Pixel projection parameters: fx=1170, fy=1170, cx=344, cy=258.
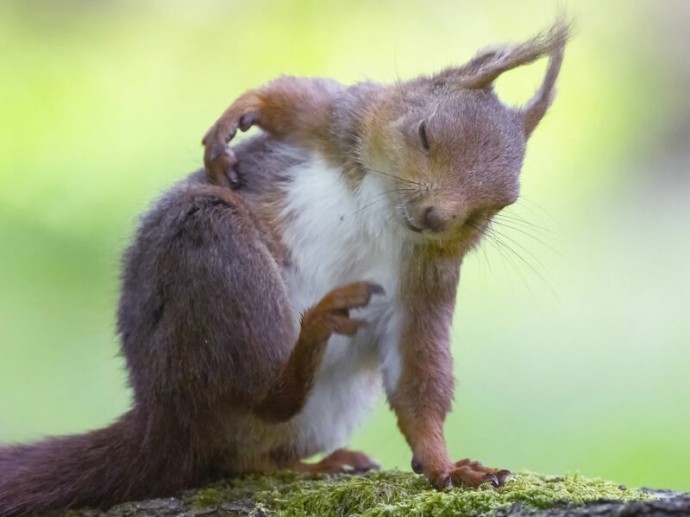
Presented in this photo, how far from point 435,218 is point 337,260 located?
0.49 m

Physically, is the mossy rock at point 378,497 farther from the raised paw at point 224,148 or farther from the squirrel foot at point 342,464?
the raised paw at point 224,148

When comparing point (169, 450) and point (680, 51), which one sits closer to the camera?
point (169, 450)

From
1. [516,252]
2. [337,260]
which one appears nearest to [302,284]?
[337,260]

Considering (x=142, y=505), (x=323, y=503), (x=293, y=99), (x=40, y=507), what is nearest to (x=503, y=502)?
(x=323, y=503)

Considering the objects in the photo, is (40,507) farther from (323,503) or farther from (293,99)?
(293,99)

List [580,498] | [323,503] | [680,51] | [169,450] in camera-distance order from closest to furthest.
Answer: [580,498] → [323,503] → [169,450] → [680,51]

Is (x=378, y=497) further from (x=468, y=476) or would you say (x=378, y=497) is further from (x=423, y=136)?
(x=423, y=136)

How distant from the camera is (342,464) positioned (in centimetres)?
385

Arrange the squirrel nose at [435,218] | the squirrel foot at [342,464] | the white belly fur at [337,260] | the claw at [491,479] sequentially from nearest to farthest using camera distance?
the claw at [491,479] → the squirrel nose at [435,218] → the white belly fur at [337,260] → the squirrel foot at [342,464]

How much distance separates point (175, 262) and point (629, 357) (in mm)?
3133

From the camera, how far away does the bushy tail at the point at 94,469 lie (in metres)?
3.28

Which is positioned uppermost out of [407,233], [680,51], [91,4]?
[91,4]

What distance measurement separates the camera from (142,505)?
3.27 metres

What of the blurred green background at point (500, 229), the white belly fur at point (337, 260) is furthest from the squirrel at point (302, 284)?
the blurred green background at point (500, 229)
